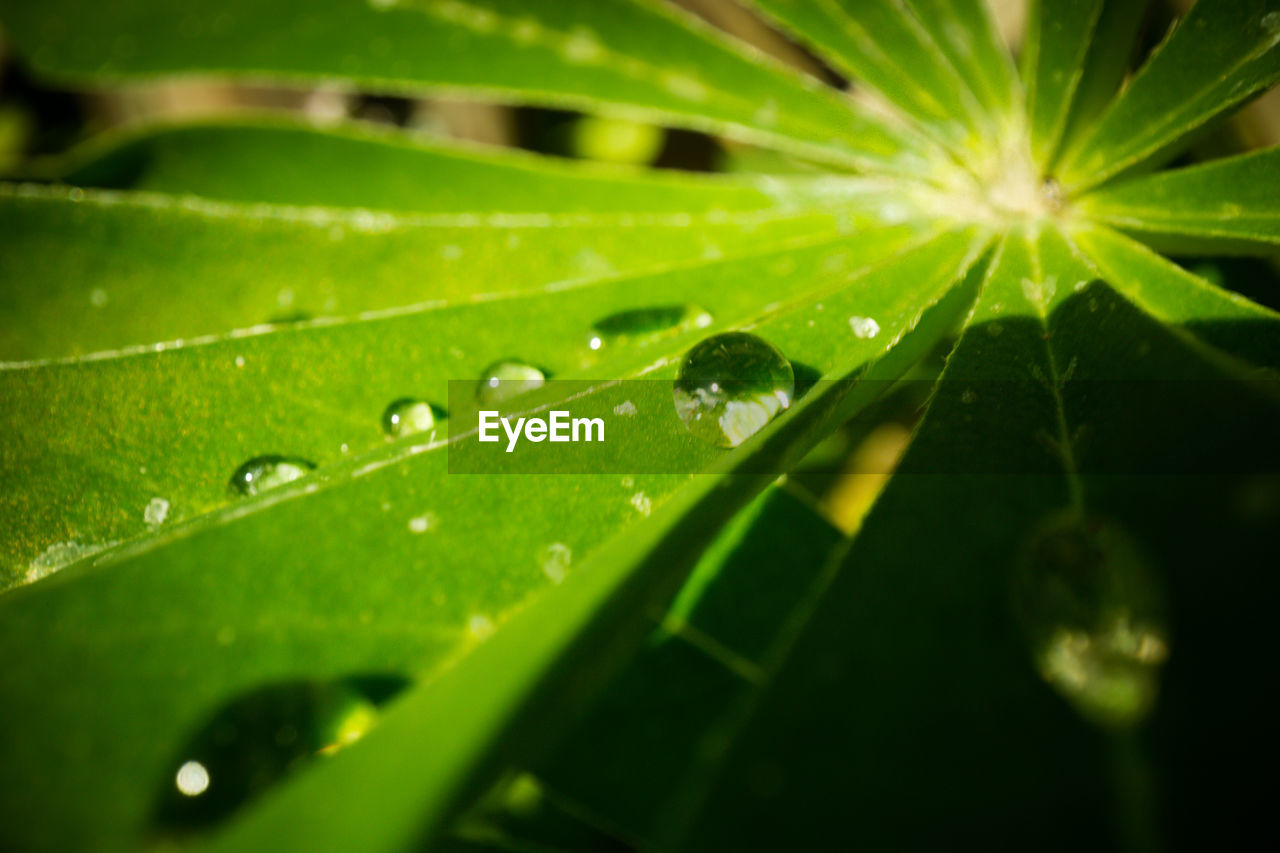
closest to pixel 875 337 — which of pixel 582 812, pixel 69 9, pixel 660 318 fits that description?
pixel 660 318

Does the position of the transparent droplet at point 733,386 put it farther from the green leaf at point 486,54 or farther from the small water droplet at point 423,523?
the green leaf at point 486,54

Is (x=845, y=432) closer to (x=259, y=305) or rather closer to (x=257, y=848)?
(x=259, y=305)

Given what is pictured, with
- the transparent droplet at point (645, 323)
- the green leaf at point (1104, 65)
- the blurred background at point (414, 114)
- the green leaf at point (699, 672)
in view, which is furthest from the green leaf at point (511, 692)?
the blurred background at point (414, 114)

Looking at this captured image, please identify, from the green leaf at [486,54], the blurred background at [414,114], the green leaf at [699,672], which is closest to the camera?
the green leaf at [699,672]

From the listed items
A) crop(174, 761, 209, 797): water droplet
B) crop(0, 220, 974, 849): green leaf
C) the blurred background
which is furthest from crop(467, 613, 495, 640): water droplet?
the blurred background

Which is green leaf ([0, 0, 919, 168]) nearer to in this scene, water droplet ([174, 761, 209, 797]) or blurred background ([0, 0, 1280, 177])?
blurred background ([0, 0, 1280, 177])

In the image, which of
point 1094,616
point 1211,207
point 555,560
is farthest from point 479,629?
point 1211,207
